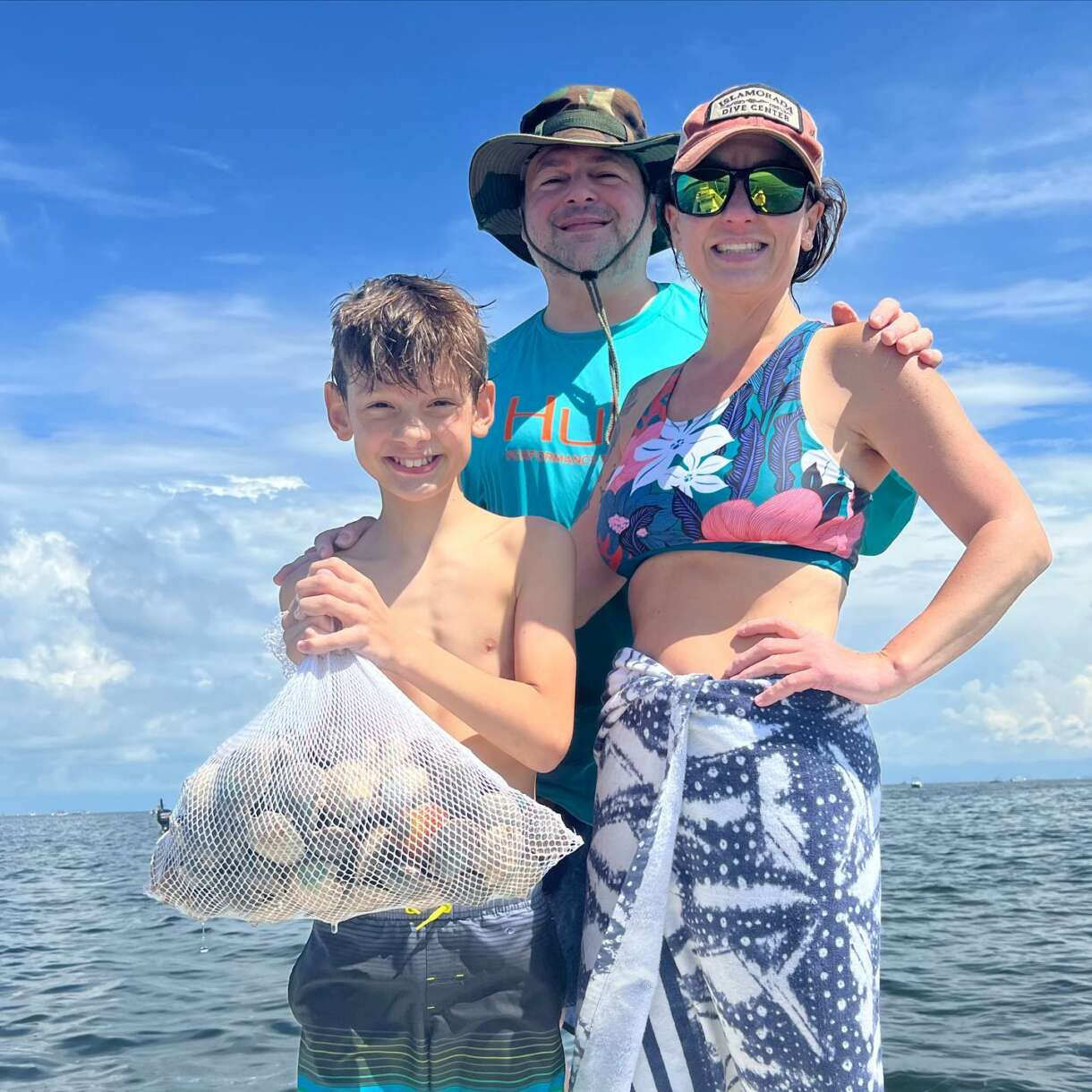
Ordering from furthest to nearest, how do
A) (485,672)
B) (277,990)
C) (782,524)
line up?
(277,990)
(485,672)
(782,524)

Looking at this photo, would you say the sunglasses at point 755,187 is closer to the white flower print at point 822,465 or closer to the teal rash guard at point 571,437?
the white flower print at point 822,465

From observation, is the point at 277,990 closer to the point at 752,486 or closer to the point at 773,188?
the point at 752,486

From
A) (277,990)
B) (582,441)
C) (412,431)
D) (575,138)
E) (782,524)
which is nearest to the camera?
(782,524)

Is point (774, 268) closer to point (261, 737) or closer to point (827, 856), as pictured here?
point (827, 856)

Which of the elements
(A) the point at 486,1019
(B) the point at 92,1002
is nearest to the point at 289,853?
(A) the point at 486,1019

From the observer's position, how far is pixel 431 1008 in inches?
98.0

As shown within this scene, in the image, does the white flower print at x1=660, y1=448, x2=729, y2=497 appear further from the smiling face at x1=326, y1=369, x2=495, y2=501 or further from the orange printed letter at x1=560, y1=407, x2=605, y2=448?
the orange printed letter at x1=560, y1=407, x2=605, y2=448

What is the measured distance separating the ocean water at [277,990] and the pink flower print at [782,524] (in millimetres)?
6416

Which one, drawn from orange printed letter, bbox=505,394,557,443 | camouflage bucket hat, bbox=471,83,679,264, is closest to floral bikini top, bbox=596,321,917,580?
orange printed letter, bbox=505,394,557,443

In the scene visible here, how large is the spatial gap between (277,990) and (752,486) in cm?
1012

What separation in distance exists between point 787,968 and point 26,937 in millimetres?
16736

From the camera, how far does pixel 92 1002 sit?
11.0m

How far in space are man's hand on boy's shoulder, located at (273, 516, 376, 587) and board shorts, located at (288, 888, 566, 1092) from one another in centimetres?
89

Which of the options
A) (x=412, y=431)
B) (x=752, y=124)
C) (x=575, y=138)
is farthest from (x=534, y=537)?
(x=575, y=138)
